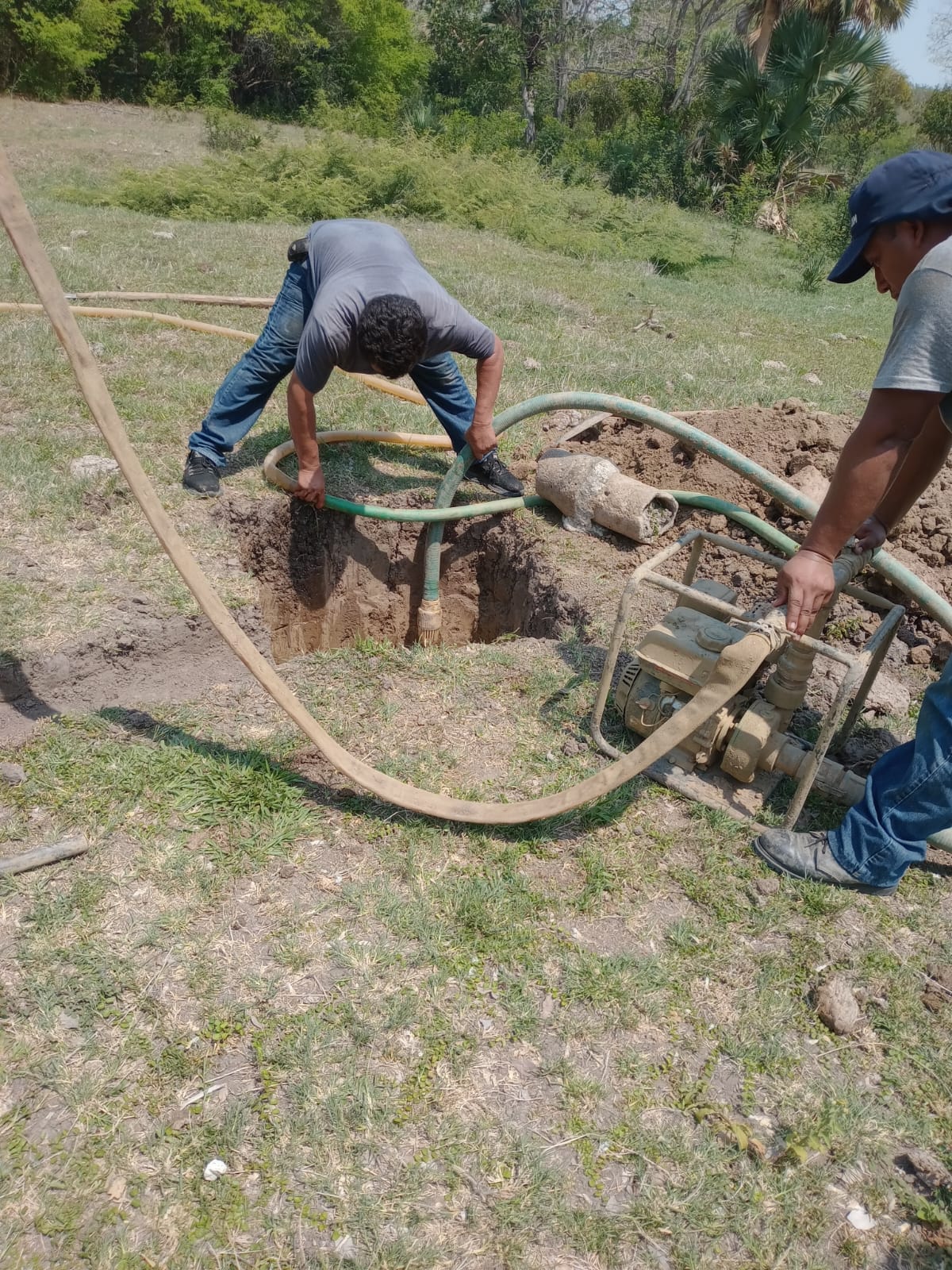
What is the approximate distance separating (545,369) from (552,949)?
531 centimetres

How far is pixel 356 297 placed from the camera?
3582mm

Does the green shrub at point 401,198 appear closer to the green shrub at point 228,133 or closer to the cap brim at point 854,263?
the green shrub at point 228,133

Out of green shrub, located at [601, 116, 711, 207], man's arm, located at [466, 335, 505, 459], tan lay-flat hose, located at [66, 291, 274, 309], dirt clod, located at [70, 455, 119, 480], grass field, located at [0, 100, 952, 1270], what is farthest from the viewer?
green shrub, located at [601, 116, 711, 207]

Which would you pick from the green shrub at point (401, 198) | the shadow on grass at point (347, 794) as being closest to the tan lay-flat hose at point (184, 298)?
the shadow on grass at point (347, 794)

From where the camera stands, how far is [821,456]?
4812mm

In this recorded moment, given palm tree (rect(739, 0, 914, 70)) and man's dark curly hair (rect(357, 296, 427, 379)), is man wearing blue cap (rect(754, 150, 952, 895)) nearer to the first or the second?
man's dark curly hair (rect(357, 296, 427, 379))

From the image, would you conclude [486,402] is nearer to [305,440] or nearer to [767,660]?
[305,440]

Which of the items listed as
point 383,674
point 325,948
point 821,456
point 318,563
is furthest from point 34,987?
point 821,456

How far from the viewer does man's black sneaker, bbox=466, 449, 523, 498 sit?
15.8ft

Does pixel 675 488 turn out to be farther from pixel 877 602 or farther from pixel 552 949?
pixel 552 949

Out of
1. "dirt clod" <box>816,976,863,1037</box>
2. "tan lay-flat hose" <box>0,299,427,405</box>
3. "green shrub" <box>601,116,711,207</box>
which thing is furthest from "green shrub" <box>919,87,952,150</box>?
"dirt clod" <box>816,976,863,1037</box>

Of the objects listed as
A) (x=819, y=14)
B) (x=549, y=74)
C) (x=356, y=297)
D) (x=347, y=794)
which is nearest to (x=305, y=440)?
(x=356, y=297)

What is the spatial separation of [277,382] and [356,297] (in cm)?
107

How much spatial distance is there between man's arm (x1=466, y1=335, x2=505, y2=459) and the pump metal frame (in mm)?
1386
